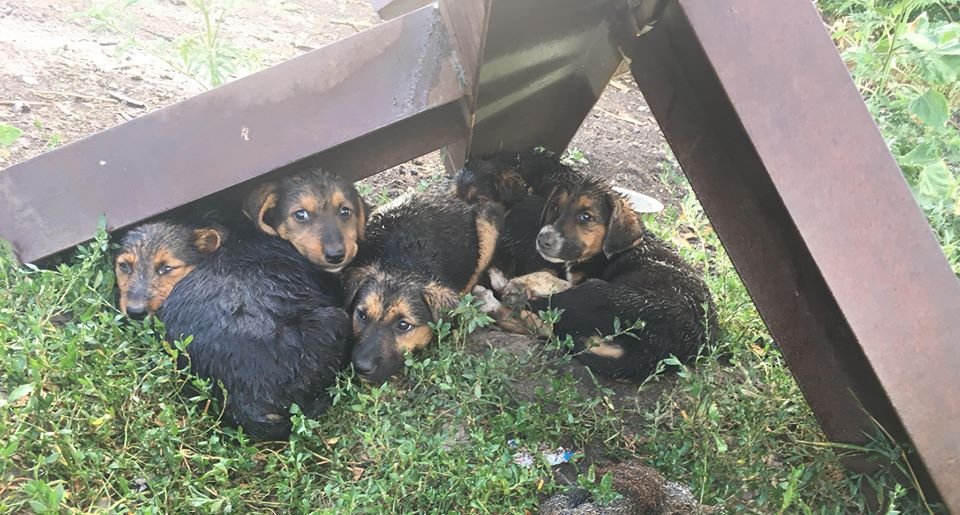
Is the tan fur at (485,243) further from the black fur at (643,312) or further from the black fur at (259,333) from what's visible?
the black fur at (259,333)

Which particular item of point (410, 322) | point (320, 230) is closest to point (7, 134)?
point (320, 230)

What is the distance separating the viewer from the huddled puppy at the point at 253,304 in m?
3.73

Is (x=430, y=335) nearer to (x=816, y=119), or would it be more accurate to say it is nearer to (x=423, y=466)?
(x=423, y=466)

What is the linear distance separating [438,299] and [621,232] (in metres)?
1.41

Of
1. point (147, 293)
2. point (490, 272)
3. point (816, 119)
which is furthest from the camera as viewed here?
point (490, 272)

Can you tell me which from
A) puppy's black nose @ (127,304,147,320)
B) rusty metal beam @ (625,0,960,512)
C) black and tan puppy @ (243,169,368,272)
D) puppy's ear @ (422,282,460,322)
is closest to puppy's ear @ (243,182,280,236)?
black and tan puppy @ (243,169,368,272)

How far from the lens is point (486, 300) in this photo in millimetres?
5031

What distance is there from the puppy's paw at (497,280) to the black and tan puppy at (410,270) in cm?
13

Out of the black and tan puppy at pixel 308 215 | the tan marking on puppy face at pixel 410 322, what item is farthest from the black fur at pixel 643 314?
the black and tan puppy at pixel 308 215

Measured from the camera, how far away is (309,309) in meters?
4.19

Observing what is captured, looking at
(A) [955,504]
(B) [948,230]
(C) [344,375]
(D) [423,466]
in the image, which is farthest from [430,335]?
(B) [948,230]

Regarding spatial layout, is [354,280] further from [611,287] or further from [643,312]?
[643,312]

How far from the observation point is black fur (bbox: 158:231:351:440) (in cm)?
371

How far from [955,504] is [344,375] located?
2891mm
